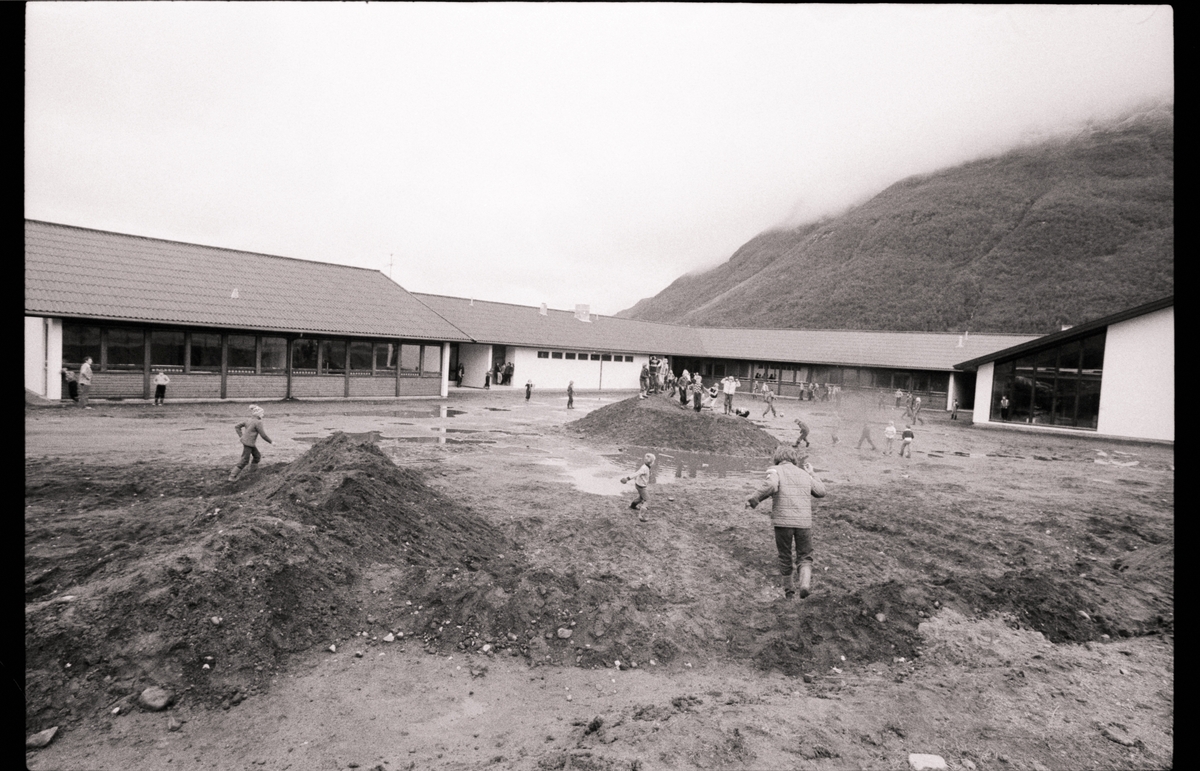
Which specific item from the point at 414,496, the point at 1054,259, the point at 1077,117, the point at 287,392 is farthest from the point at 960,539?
the point at 1077,117

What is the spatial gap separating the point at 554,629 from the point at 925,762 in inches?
134

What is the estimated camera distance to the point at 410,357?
29688mm

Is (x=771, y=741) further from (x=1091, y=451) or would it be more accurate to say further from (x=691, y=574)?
(x=1091, y=451)

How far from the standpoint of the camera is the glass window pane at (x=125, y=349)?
21109 mm

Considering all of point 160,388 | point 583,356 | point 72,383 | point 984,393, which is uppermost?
point 583,356

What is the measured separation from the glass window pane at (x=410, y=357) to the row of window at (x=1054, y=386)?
2758cm

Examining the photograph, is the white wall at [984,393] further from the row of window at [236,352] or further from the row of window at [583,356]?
the row of window at [236,352]

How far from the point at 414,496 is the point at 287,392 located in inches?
740

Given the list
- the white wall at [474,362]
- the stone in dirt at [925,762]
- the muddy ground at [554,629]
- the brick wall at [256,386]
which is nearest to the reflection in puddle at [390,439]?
the muddy ground at [554,629]

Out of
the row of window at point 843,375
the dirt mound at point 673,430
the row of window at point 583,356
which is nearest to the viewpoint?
the dirt mound at point 673,430

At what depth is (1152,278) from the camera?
86.7 meters

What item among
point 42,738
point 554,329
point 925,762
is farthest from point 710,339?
point 42,738

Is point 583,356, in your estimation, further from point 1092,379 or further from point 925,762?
point 925,762

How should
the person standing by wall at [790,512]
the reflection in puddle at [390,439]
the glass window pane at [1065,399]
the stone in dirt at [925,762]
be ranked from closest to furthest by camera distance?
the stone in dirt at [925,762]
the person standing by wall at [790,512]
the reflection in puddle at [390,439]
the glass window pane at [1065,399]
